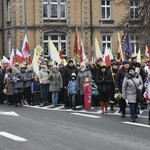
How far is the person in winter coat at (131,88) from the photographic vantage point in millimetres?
15597

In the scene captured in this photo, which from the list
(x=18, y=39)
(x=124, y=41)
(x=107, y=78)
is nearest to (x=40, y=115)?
(x=107, y=78)

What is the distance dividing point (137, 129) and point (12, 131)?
3118mm

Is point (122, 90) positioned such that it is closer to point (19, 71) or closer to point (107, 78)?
point (107, 78)

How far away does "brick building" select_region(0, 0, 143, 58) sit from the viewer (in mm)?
49812

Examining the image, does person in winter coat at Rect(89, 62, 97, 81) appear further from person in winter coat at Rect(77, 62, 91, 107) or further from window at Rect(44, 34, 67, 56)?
window at Rect(44, 34, 67, 56)

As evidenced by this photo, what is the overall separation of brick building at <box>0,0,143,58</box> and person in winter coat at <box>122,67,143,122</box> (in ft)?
109

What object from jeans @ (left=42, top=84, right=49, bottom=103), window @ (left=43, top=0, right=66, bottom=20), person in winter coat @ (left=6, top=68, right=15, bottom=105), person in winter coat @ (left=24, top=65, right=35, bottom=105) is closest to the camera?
jeans @ (left=42, top=84, right=49, bottom=103)

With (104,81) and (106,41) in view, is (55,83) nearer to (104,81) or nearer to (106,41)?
(104,81)

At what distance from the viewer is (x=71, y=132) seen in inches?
519

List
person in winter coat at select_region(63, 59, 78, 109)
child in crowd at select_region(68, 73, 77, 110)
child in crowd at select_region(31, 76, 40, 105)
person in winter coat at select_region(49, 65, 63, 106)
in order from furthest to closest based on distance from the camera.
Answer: child in crowd at select_region(31, 76, 40, 105)
person in winter coat at select_region(49, 65, 63, 106)
person in winter coat at select_region(63, 59, 78, 109)
child in crowd at select_region(68, 73, 77, 110)

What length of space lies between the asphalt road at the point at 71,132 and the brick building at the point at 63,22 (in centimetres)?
3231

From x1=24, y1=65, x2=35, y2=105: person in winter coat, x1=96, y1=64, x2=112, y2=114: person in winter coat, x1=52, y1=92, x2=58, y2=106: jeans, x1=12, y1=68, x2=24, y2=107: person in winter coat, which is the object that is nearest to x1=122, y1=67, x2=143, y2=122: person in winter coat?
x1=96, y1=64, x2=112, y2=114: person in winter coat

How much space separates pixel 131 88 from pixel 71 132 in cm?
323

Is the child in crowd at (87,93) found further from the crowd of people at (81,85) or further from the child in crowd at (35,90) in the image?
the child in crowd at (35,90)
